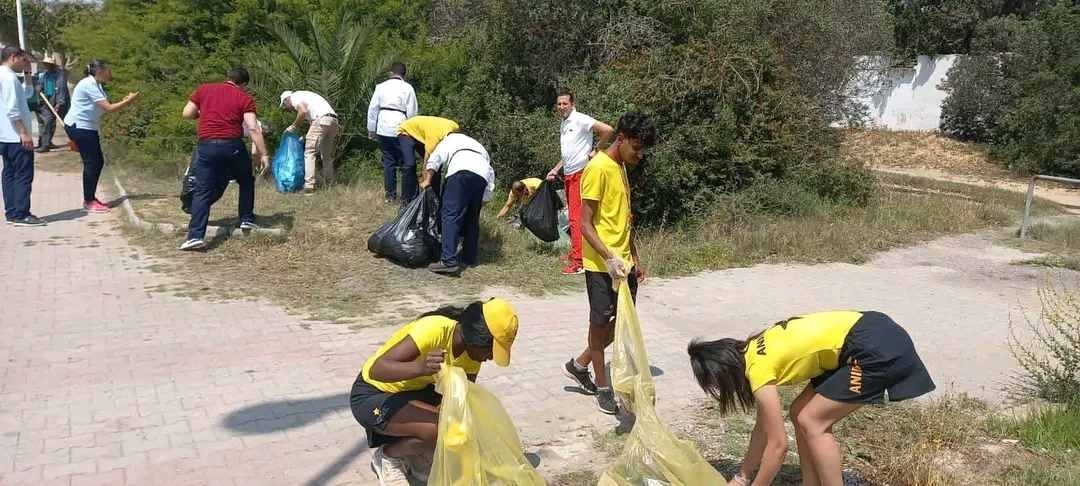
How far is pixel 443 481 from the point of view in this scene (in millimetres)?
3010

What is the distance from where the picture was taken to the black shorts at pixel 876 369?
9.63ft

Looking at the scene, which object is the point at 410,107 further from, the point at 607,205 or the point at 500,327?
the point at 500,327

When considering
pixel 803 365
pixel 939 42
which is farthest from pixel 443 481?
pixel 939 42

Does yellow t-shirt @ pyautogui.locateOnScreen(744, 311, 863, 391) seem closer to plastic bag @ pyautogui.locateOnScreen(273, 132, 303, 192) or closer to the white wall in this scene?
plastic bag @ pyautogui.locateOnScreen(273, 132, 303, 192)

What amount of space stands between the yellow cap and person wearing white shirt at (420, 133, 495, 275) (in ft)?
12.6

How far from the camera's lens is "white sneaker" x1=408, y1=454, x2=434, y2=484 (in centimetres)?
350

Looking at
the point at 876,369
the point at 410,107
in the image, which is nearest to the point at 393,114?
the point at 410,107

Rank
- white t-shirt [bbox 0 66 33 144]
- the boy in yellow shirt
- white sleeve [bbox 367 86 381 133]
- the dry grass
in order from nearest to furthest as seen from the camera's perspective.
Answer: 1. the boy in yellow shirt
2. white t-shirt [bbox 0 66 33 144]
3. white sleeve [bbox 367 86 381 133]
4. the dry grass

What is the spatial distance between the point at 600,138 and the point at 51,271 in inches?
196

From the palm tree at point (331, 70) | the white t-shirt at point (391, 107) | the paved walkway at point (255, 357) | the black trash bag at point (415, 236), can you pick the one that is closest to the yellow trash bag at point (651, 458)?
the paved walkway at point (255, 357)

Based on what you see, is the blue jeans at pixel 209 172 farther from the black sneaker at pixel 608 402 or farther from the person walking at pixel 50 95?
the person walking at pixel 50 95

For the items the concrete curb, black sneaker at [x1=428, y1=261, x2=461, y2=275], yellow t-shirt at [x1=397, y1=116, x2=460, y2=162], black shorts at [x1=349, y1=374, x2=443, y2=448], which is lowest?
black sneaker at [x1=428, y1=261, x2=461, y2=275]

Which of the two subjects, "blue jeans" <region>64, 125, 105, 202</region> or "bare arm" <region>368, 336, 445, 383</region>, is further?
"blue jeans" <region>64, 125, 105, 202</region>

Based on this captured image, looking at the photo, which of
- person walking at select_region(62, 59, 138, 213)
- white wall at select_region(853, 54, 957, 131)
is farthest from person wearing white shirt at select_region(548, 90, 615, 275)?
white wall at select_region(853, 54, 957, 131)
